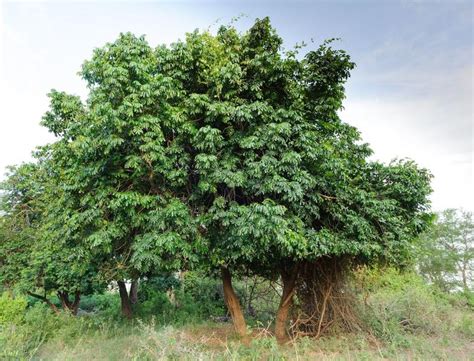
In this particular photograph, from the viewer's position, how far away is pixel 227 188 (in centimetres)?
608

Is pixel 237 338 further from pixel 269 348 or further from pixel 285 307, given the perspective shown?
pixel 285 307

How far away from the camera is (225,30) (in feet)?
21.6

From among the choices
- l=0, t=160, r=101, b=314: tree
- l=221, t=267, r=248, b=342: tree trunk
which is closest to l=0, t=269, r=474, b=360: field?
l=221, t=267, r=248, b=342: tree trunk

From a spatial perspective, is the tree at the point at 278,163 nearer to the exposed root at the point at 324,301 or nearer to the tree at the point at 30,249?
the exposed root at the point at 324,301

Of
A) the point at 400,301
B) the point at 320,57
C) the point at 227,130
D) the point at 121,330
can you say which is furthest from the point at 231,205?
the point at 400,301

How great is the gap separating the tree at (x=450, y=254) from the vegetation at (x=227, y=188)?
15.9m

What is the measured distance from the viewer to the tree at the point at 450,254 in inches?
818

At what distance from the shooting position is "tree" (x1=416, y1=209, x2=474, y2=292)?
2077 centimetres

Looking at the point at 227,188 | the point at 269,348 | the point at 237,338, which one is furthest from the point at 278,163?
the point at 237,338

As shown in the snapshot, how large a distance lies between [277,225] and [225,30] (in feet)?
14.5

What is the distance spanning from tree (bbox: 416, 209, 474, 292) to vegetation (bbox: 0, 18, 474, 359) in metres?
15.9

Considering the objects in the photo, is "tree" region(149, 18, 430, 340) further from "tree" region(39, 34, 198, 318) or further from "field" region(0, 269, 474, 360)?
"field" region(0, 269, 474, 360)

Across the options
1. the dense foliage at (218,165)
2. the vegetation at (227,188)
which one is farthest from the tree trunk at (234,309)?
the dense foliage at (218,165)

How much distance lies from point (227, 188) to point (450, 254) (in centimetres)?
2160
